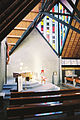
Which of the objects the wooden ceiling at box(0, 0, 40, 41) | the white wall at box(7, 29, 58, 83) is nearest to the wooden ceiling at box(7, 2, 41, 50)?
the white wall at box(7, 29, 58, 83)

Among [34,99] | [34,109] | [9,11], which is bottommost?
[34,109]

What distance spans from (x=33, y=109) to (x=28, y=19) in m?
8.49

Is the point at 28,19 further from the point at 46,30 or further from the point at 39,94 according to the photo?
the point at 39,94

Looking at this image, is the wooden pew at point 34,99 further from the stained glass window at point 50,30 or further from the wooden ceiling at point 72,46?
the stained glass window at point 50,30

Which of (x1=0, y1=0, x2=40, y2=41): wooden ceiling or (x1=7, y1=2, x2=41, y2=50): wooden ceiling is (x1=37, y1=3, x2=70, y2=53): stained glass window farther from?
Result: (x1=0, y1=0, x2=40, y2=41): wooden ceiling

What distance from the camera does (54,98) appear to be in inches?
98.4

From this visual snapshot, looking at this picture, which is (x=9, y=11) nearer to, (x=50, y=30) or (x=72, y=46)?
(x=50, y=30)

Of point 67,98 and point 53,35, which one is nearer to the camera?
point 67,98

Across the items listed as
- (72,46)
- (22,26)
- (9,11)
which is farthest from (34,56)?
(9,11)

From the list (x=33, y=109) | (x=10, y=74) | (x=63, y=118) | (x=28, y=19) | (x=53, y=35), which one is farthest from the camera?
(x=53, y=35)

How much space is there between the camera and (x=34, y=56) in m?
11.2

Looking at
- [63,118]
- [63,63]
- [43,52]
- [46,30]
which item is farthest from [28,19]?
[63,118]

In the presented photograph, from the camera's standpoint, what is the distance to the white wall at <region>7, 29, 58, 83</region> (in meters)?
10.6

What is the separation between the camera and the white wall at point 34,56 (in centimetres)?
1065
